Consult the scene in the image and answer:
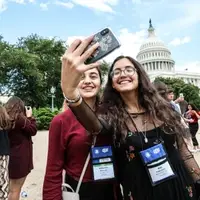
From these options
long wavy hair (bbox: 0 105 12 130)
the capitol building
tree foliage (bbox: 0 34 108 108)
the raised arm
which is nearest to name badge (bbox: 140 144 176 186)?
the raised arm

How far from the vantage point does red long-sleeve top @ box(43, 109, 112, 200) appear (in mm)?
1941

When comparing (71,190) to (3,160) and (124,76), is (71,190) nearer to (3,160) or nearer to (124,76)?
(124,76)

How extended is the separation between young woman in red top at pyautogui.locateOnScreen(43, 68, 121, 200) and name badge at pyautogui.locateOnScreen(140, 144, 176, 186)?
28 cm

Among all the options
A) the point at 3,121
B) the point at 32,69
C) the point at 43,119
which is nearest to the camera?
the point at 3,121

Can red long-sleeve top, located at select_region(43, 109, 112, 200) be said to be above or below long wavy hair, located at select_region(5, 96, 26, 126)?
below

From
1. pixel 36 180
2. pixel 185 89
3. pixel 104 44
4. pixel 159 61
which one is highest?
pixel 159 61

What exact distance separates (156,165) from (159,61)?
267ft

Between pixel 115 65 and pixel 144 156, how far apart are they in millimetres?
666

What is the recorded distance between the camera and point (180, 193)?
1792 millimetres

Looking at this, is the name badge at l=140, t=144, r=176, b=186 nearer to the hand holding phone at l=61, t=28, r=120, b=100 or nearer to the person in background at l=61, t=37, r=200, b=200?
the person in background at l=61, t=37, r=200, b=200

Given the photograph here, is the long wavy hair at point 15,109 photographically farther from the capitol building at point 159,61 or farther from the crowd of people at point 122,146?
the capitol building at point 159,61

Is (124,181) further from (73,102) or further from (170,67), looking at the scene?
(170,67)

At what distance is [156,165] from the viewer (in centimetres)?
178

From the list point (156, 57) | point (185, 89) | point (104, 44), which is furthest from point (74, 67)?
point (156, 57)
